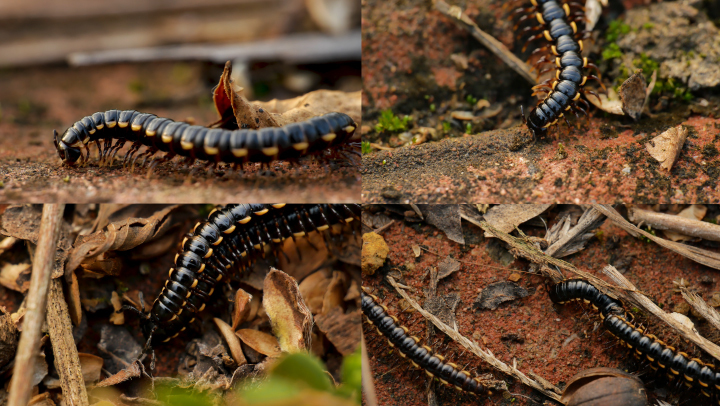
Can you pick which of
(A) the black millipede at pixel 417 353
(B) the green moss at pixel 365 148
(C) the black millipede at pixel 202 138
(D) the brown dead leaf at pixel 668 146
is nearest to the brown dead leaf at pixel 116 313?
(C) the black millipede at pixel 202 138

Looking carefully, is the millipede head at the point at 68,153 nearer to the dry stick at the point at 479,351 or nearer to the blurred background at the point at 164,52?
the blurred background at the point at 164,52

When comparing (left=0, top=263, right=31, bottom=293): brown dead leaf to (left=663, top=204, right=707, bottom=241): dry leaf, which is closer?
(left=0, top=263, right=31, bottom=293): brown dead leaf

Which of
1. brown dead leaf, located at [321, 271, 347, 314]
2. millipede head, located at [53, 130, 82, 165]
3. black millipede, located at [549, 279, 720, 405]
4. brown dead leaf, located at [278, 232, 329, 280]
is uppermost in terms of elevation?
millipede head, located at [53, 130, 82, 165]

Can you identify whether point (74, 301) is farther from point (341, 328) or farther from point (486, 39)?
point (486, 39)

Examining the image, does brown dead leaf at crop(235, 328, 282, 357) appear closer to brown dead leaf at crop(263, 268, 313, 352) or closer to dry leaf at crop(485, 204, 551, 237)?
brown dead leaf at crop(263, 268, 313, 352)

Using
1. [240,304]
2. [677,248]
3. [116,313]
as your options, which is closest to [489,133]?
[677,248]

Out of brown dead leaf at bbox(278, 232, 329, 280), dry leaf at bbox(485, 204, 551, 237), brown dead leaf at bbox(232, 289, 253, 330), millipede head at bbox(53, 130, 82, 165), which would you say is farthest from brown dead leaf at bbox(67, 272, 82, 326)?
dry leaf at bbox(485, 204, 551, 237)
